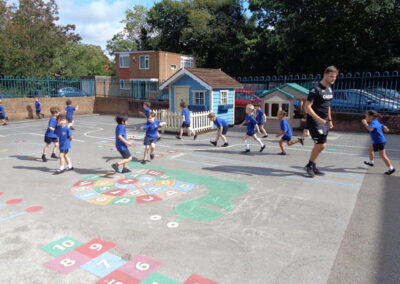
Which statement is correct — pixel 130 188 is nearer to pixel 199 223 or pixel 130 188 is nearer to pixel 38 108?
pixel 199 223

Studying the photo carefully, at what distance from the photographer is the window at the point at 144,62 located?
35.7 metres

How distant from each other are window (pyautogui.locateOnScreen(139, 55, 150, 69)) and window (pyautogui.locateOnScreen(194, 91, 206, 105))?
22.6 m

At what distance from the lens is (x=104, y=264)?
3.45 m

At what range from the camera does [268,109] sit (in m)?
14.2

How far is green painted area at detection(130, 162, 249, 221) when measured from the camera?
4816 mm

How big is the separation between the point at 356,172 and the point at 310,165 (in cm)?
138

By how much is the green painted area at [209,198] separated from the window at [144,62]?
30.6 meters

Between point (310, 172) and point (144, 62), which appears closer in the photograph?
point (310, 172)

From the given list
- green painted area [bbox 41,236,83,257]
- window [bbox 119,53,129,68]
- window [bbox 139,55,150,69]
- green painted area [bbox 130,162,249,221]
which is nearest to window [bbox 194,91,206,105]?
green painted area [bbox 130,162,249,221]

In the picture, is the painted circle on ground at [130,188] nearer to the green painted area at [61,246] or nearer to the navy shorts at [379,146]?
the green painted area at [61,246]

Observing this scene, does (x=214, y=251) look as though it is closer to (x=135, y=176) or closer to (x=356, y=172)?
(x=135, y=176)

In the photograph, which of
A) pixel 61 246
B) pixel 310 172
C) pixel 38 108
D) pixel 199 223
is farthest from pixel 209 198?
pixel 38 108

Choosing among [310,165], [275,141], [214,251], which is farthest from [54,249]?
[275,141]

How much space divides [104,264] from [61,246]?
2.60 feet
